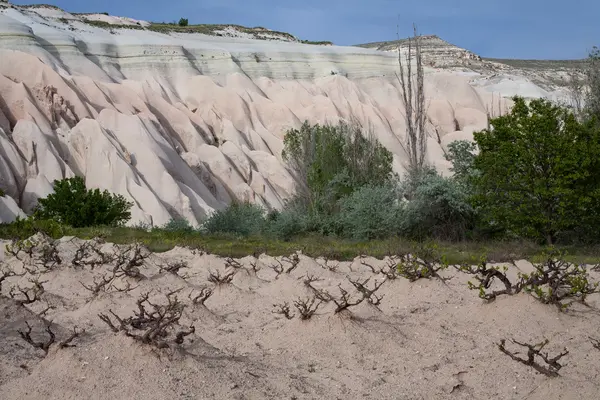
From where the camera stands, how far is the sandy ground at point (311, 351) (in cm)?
540

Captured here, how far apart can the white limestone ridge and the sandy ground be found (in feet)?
72.4

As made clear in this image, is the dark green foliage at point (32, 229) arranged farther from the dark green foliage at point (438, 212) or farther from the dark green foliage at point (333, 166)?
the dark green foliage at point (438, 212)

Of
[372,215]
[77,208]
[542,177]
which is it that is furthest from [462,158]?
[77,208]

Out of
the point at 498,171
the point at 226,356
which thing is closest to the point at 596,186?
the point at 498,171

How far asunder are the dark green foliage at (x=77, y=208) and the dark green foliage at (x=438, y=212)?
1138 centimetres

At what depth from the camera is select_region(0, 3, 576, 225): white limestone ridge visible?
1286 inches

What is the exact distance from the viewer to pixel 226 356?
6.41 meters

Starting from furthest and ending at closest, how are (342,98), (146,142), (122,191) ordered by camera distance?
(342,98)
(146,142)
(122,191)

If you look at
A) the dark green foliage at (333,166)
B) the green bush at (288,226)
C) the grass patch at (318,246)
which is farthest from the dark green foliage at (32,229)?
the dark green foliage at (333,166)

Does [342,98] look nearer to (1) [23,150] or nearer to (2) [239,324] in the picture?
(1) [23,150]

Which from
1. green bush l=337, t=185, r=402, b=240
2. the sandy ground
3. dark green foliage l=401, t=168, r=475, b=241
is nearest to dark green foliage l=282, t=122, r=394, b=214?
green bush l=337, t=185, r=402, b=240

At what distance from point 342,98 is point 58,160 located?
2241cm

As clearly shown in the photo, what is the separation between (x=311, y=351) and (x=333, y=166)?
977 inches

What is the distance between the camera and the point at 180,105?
4284cm
